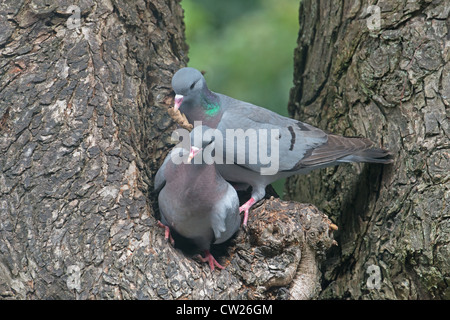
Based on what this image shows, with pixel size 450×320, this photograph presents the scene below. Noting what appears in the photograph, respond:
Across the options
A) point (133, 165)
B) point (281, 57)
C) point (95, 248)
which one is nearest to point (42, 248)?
point (95, 248)

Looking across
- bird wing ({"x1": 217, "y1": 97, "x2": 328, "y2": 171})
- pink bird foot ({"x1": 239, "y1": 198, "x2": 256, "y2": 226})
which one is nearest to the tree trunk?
bird wing ({"x1": 217, "y1": 97, "x2": 328, "y2": 171})

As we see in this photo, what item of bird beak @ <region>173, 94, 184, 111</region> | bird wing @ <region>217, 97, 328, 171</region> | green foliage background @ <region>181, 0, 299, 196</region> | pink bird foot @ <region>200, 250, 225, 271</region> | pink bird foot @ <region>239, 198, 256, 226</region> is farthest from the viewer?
green foliage background @ <region>181, 0, 299, 196</region>

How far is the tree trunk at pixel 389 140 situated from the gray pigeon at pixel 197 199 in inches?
43.9

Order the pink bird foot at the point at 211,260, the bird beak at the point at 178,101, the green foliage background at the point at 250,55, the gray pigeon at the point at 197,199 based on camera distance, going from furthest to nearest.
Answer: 1. the green foliage background at the point at 250,55
2. the bird beak at the point at 178,101
3. the pink bird foot at the point at 211,260
4. the gray pigeon at the point at 197,199

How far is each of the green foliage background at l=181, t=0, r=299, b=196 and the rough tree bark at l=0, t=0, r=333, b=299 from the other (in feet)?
5.67

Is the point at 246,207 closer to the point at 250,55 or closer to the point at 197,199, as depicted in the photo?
the point at 197,199

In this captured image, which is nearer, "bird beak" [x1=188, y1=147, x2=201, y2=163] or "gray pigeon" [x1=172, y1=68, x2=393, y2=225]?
"bird beak" [x1=188, y1=147, x2=201, y2=163]

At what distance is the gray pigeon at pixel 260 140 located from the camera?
4.20 meters

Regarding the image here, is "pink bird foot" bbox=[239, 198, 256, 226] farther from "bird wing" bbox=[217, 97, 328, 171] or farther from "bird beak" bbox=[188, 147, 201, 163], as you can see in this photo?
"bird beak" bbox=[188, 147, 201, 163]

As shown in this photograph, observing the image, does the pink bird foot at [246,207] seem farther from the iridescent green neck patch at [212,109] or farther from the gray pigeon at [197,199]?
the iridescent green neck patch at [212,109]

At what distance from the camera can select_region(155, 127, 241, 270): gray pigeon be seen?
144 inches

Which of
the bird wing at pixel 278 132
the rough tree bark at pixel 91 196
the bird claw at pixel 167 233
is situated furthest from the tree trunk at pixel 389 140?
the bird claw at pixel 167 233

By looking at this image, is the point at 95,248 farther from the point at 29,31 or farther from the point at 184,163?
the point at 29,31

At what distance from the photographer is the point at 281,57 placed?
5.86 metres
